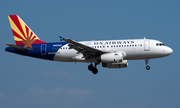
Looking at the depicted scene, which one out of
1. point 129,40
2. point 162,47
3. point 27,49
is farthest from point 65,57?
point 162,47

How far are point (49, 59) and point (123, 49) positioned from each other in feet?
35.7

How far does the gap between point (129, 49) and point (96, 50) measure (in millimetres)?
4540

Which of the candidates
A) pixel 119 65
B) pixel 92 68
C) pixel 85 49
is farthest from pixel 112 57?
pixel 119 65

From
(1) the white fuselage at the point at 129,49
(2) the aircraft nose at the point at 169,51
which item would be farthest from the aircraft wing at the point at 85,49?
(2) the aircraft nose at the point at 169,51

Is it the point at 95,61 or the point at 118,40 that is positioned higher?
the point at 118,40

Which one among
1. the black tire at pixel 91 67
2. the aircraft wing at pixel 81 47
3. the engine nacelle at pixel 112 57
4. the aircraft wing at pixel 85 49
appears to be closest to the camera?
the aircraft wing at pixel 81 47

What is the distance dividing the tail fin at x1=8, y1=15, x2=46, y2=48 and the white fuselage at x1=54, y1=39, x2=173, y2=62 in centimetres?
541

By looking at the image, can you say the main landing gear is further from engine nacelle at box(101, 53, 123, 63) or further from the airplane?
engine nacelle at box(101, 53, 123, 63)

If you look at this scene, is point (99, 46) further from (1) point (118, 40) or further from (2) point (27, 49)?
(2) point (27, 49)

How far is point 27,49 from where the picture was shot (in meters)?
50.5

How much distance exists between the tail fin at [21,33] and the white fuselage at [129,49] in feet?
17.7

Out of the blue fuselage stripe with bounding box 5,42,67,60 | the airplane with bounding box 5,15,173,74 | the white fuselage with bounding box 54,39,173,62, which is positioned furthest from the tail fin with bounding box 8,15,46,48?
the white fuselage with bounding box 54,39,173,62

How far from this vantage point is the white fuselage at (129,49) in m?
47.7

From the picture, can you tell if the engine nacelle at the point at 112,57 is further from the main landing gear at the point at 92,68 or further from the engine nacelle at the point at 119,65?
the engine nacelle at the point at 119,65
